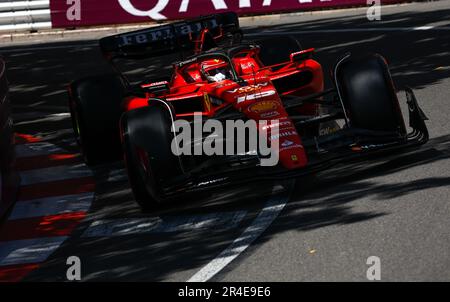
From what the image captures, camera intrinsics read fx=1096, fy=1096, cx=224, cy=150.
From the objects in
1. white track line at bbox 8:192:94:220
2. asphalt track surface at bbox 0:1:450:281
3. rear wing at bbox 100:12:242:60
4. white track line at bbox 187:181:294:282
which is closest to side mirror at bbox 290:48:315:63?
asphalt track surface at bbox 0:1:450:281

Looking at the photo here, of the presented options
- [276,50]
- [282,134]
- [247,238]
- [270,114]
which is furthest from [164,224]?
[276,50]

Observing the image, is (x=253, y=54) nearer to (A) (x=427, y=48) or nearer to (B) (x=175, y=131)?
(B) (x=175, y=131)

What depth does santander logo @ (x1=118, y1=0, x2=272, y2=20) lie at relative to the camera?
67.0 feet

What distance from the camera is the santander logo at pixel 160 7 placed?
20.4 meters

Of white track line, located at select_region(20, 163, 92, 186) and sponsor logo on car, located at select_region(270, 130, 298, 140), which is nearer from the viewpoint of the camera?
Result: sponsor logo on car, located at select_region(270, 130, 298, 140)

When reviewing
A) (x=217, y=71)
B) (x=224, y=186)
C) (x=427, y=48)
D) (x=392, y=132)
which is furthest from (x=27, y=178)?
(x=427, y=48)

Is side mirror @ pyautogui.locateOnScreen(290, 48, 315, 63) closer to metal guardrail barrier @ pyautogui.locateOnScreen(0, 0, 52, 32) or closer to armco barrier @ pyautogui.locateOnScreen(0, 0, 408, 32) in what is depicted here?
armco barrier @ pyautogui.locateOnScreen(0, 0, 408, 32)

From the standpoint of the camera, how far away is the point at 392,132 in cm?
852

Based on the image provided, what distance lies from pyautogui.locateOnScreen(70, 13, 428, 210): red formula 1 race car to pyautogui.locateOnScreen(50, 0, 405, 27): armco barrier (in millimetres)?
9651

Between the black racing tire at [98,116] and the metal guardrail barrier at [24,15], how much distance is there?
472 inches

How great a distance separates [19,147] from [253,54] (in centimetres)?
336

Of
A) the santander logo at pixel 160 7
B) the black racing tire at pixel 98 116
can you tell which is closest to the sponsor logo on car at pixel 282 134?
the black racing tire at pixel 98 116

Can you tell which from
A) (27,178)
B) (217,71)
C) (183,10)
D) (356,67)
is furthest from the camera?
(183,10)

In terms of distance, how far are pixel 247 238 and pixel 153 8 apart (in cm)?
1395
